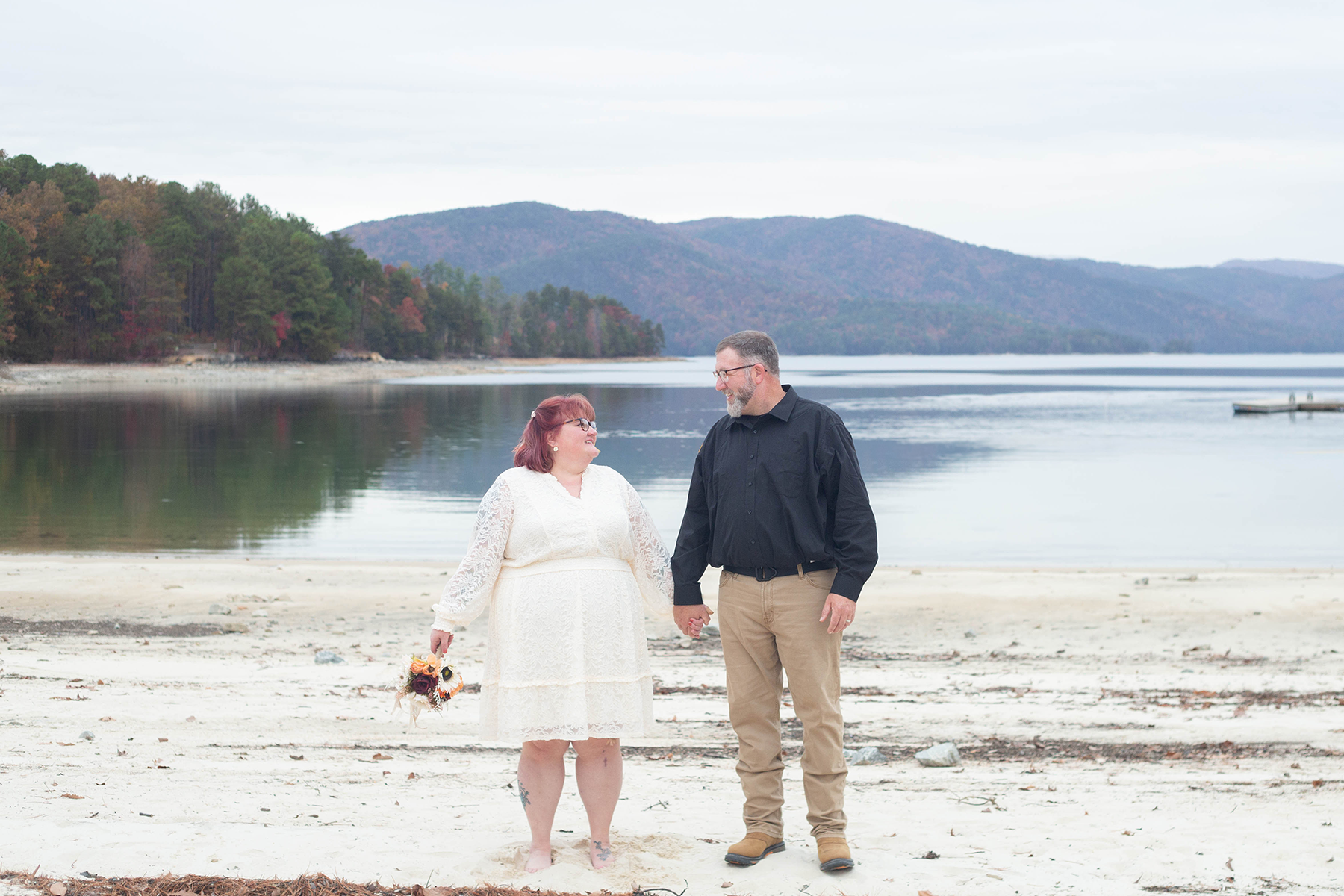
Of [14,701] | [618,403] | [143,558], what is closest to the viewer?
[14,701]

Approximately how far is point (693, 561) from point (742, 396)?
2.26 ft

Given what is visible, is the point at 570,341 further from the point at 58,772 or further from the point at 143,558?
the point at 58,772

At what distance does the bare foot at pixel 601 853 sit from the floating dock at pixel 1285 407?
60087 mm

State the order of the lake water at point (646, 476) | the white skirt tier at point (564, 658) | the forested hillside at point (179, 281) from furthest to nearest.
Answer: the forested hillside at point (179, 281) < the lake water at point (646, 476) < the white skirt tier at point (564, 658)

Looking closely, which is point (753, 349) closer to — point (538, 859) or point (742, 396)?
point (742, 396)

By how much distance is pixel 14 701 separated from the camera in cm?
671

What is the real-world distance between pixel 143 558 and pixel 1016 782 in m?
13.3

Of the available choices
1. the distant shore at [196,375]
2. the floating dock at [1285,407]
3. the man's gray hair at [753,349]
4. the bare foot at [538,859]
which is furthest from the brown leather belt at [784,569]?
the distant shore at [196,375]

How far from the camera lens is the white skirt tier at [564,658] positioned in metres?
4.23

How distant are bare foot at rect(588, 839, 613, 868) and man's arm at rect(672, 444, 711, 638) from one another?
2.85ft

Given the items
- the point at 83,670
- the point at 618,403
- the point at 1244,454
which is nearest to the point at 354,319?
the point at 618,403

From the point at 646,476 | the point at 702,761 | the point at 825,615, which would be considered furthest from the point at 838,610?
the point at 646,476

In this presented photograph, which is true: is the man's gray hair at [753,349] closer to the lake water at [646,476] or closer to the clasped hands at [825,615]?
the clasped hands at [825,615]

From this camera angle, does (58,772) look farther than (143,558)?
No
